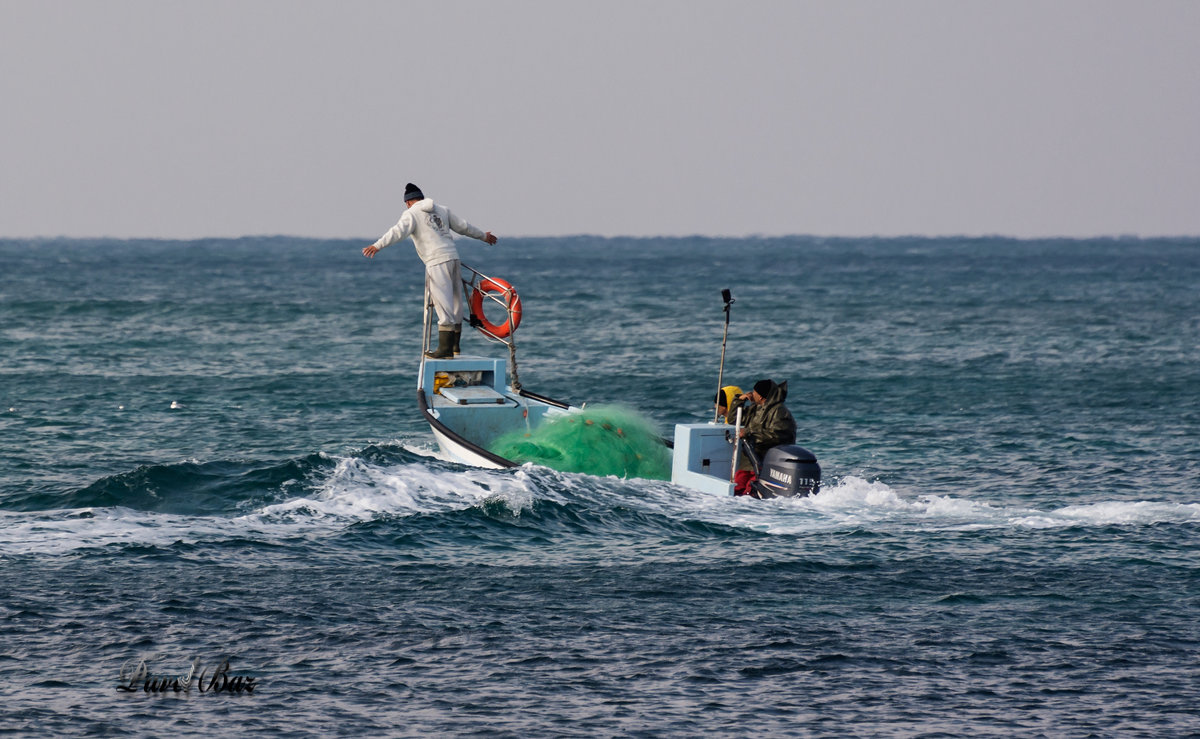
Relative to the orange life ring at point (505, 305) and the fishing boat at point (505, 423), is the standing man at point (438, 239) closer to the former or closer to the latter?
the fishing boat at point (505, 423)

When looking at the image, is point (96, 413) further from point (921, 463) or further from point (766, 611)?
point (766, 611)

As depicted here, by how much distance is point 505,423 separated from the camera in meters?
21.2

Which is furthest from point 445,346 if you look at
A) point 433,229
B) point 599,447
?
point 599,447

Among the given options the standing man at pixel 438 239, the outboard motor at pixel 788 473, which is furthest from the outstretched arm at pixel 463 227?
the outboard motor at pixel 788 473

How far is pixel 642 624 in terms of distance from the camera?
12.2 m

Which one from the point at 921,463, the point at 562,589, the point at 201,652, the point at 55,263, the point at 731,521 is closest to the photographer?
the point at 201,652

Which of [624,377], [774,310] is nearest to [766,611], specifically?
[624,377]

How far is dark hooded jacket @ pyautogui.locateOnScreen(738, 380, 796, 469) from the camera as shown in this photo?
17.1 metres

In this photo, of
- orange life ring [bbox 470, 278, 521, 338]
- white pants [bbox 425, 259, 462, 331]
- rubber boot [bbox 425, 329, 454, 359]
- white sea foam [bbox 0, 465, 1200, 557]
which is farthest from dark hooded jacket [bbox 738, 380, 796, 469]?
rubber boot [bbox 425, 329, 454, 359]

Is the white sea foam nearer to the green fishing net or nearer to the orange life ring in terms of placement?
the green fishing net

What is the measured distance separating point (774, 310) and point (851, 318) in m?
7.30

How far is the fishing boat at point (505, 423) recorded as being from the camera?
55.6 feet

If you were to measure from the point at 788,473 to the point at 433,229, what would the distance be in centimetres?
768

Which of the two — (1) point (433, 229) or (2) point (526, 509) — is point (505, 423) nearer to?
(1) point (433, 229)
